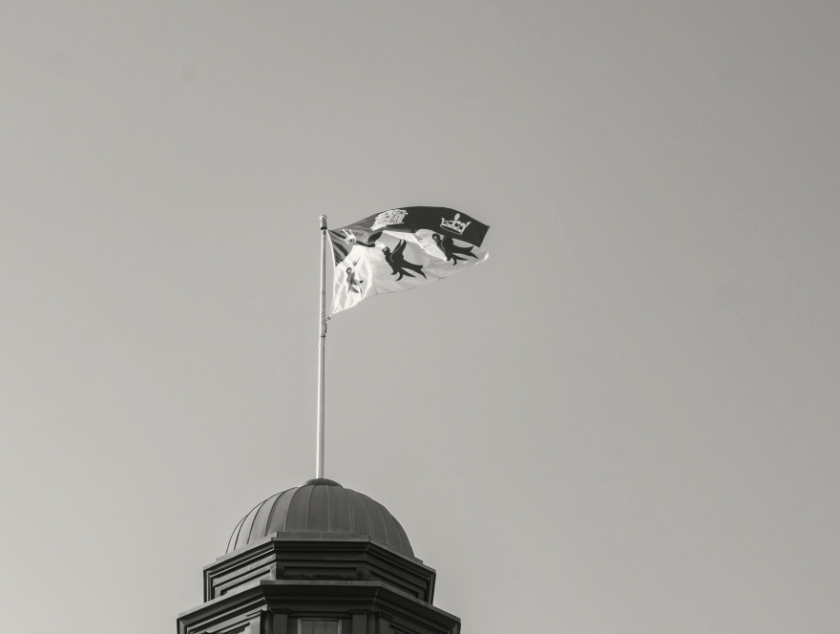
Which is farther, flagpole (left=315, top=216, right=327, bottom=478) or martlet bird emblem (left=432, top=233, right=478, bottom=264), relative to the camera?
martlet bird emblem (left=432, top=233, right=478, bottom=264)

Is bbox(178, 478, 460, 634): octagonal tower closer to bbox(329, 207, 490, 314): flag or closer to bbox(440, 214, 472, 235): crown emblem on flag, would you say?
bbox(329, 207, 490, 314): flag

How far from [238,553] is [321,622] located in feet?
10.2

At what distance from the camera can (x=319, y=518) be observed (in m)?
46.1

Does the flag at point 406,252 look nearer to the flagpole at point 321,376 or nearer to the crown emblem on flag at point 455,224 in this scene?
the crown emblem on flag at point 455,224

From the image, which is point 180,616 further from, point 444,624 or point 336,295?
point 336,295

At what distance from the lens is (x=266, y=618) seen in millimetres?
44031

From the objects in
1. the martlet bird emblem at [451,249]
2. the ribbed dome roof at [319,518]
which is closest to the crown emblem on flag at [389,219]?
the martlet bird emblem at [451,249]

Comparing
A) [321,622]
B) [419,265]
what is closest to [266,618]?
[321,622]

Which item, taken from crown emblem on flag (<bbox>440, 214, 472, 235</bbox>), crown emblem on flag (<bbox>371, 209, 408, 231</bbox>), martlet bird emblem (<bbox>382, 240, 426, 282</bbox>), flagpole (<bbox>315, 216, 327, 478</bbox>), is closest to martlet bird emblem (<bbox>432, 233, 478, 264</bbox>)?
crown emblem on flag (<bbox>440, 214, 472, 235</bbox>)

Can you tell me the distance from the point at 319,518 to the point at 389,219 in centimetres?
1010

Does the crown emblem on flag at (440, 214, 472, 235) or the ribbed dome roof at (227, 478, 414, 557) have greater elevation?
the crown emblem on flag at (440, 214, 472, 235)

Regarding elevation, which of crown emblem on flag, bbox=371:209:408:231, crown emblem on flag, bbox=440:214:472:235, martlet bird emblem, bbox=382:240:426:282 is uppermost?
crown emblem on flag, bbox=371:209:408:231

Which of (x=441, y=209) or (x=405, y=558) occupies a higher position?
(x=441, y=209)

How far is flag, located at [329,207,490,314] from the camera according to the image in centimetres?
5081
